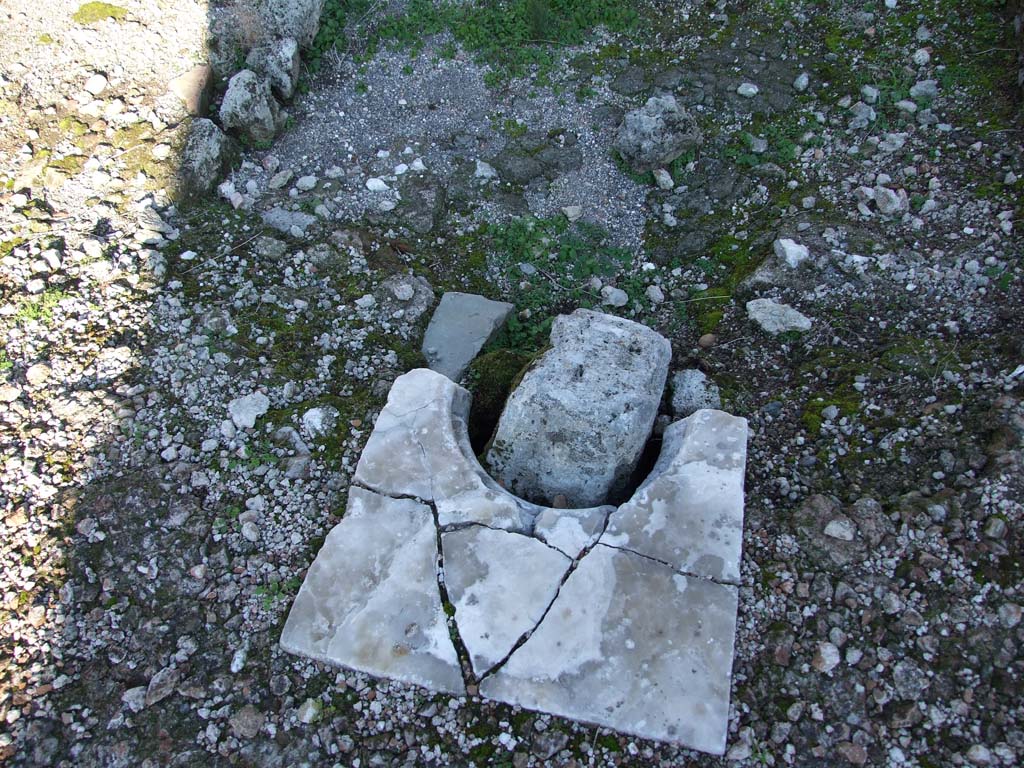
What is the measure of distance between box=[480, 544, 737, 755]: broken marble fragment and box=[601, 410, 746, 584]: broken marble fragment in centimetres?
6

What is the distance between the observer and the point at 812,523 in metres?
2.77

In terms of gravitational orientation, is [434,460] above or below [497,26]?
below

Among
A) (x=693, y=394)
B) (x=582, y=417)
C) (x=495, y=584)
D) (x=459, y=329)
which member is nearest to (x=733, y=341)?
(x=693, y=394)

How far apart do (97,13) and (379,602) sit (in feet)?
12.8

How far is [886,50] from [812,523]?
3100 millimetres

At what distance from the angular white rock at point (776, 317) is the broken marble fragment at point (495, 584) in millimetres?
1548

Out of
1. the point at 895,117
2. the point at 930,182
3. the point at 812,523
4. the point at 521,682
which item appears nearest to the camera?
the point at 521,682

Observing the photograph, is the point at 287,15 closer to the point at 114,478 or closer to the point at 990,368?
the point at 114,478

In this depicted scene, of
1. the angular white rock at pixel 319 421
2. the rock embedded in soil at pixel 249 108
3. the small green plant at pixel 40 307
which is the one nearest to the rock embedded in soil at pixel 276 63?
the rock embedded in soil at pixel 249 108

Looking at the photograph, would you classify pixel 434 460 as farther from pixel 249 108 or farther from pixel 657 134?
pixel 249 108

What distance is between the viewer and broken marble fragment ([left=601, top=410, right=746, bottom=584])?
255 cm

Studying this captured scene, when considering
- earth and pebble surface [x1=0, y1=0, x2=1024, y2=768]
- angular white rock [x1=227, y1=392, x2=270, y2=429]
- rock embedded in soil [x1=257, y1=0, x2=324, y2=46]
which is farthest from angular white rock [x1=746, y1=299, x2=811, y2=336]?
rock embedded in soil [x1=257, y1=0, x2=324, y2=46]

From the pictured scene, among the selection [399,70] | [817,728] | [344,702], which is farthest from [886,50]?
[344,702]

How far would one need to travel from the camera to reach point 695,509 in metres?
2.64
